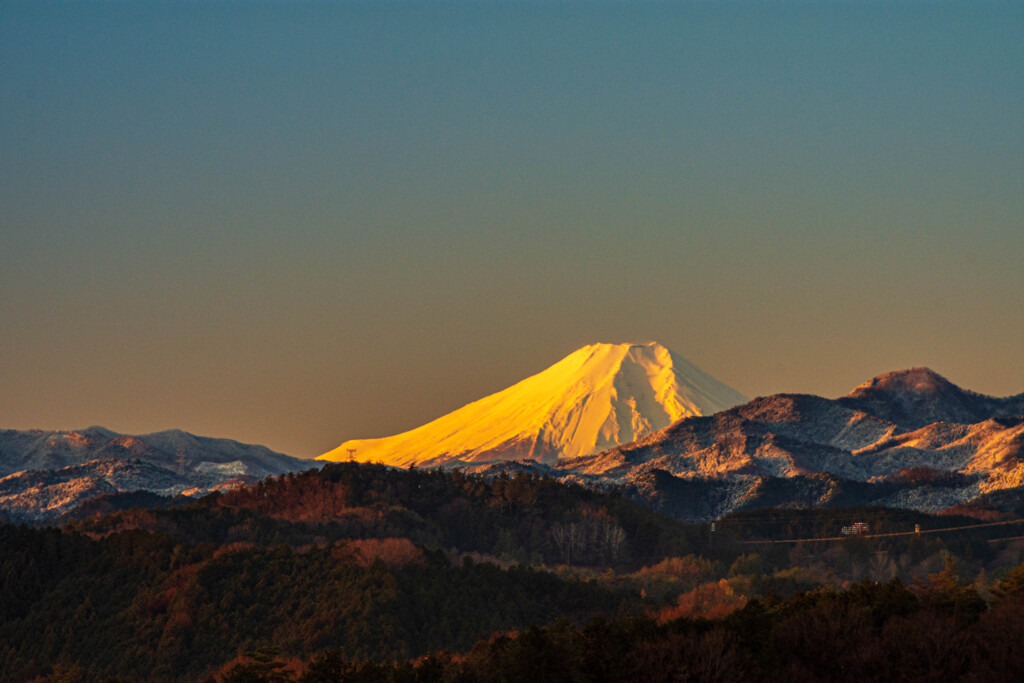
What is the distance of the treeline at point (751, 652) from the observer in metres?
89.6

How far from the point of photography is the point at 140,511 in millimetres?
197625

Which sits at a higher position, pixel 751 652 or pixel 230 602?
pixel 230 602

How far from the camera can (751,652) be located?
94000 mm

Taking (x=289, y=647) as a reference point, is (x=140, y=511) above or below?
above

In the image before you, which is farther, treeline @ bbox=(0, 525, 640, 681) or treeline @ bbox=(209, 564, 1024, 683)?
treeline @ bbox=(0, 525, 640, 681)

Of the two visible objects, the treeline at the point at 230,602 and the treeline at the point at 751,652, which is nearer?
the treeline at the point at 751,652

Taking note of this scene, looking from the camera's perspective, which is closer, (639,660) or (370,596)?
(639,660)

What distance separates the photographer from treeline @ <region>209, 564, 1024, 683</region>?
89625mm

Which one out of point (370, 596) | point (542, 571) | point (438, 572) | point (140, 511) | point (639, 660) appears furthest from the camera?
point (140, 511)

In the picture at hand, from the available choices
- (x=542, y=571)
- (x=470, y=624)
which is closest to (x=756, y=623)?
(x=470, y=624)

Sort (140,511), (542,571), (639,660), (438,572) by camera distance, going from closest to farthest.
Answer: (639,660) → (438,572) → (542,571) → (140,511)

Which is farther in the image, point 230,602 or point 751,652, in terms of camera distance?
point 230,602

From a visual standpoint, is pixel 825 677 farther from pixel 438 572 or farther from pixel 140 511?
pixel 140 511

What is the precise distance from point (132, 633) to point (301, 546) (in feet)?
144
